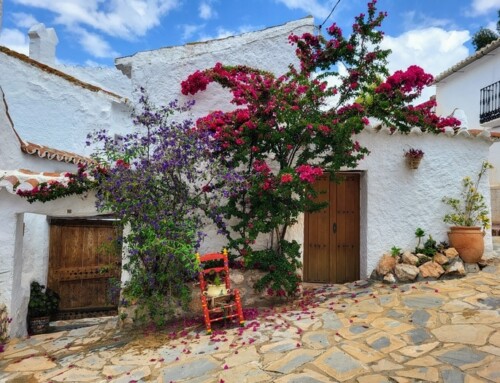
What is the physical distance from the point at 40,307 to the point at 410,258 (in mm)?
7108

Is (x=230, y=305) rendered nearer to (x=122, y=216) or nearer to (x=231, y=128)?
(x=122, y=216)

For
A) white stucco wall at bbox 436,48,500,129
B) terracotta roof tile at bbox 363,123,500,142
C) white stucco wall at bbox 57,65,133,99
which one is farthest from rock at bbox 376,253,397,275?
white stucco wall at bbox 436,48,500,129

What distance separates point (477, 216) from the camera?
6.64 meters

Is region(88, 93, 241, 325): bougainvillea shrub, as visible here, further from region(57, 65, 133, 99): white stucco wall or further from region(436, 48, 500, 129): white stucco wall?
region(436, 48, 500, 129): white stucco wall

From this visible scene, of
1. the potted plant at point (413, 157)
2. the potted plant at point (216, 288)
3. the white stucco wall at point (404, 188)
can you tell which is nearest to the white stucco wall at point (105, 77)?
the white stucco wall at point (404, 188)

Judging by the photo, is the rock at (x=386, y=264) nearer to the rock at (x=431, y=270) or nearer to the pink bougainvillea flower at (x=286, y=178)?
the rock at (x=431, y=270)

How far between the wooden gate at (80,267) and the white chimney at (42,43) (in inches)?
247

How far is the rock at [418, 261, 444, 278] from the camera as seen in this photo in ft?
19.8

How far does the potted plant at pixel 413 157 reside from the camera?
6.47 metres

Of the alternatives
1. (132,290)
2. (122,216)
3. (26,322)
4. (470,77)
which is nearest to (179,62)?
(122,216)

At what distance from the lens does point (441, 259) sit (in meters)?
6.23

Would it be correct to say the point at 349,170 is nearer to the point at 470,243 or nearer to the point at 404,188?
the point at 404,188

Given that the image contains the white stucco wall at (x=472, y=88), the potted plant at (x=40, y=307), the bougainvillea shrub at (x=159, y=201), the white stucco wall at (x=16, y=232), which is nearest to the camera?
the bougainvillea shrub at (x=159, y=201)

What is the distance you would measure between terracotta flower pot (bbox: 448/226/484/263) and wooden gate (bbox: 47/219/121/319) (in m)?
6.83
